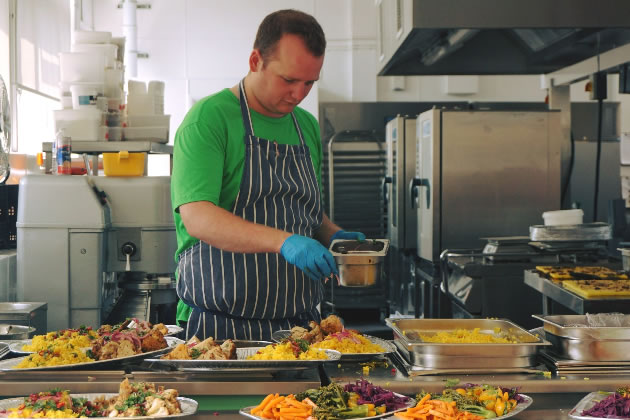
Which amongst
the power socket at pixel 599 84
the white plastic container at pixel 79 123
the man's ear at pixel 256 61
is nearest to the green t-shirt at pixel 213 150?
the man's ear at pixel 256 61

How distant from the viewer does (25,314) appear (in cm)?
292

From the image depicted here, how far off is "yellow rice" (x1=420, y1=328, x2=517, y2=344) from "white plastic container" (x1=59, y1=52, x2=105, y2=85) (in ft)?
8.05

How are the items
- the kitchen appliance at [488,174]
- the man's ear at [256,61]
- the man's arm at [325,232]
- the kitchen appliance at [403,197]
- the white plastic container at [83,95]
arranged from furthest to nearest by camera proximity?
the kitchen appliance at [403,197] → the kitchen appliance at [488,174] → the white plastic container at [83,95] → the man's arm at [325,232] → the man's ear at [256,61]

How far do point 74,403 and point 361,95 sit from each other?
314 inches

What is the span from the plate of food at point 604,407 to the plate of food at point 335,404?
1.11ft

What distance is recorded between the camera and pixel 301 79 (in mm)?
2258

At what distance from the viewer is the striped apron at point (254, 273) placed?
90.7 inches

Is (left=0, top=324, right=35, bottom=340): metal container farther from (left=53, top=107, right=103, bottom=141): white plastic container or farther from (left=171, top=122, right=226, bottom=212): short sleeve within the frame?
(left=53, top=107, right=103, bottom=141): white plastic container

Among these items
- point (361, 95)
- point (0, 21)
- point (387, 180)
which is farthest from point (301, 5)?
point (0, 21)

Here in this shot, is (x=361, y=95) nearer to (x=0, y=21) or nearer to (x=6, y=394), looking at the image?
(x=0, y=21)

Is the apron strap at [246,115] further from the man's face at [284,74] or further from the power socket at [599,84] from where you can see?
the power socket at [599,84]

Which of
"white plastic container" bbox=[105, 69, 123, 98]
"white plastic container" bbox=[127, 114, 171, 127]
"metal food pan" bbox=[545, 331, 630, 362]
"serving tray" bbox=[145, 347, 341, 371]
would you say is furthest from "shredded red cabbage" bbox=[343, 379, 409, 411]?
"white plastic container" bbox=[105, 69, 123, 98]

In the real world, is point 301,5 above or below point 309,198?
above

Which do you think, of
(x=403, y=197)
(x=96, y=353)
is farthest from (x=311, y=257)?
(x=403, y=197)
